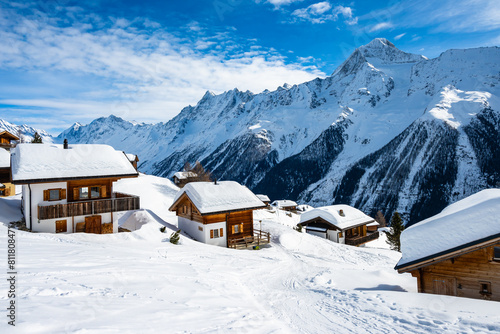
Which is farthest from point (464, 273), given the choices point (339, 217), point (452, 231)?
point (339, 217)

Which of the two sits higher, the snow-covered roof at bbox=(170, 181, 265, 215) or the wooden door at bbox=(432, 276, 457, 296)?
the snow-covered roof at bbox=(170, 181, 265, 215)

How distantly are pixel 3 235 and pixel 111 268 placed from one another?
9534 millimetres

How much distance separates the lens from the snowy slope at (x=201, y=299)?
725cm

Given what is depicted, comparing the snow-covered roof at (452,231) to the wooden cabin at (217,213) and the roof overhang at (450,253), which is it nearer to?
the roof overhang at (450,253)

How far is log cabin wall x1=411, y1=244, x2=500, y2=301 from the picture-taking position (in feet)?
42.0

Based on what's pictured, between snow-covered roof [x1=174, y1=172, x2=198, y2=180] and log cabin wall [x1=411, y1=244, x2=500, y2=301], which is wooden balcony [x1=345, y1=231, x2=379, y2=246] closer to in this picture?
log cabin wall [x1=411, y1=244, x2=500, y2=301]

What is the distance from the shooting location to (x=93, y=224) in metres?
23.7

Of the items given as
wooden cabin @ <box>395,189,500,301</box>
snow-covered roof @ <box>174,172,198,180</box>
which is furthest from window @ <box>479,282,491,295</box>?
snow-covered roof @ <box>174,172,198,180</box>

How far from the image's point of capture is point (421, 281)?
14391 millimetres

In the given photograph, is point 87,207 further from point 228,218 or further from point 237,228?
point 237,228

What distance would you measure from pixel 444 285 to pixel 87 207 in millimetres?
24457

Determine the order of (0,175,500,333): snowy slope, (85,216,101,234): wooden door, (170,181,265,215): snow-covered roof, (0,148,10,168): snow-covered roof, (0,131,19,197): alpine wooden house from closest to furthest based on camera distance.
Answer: (0,175,500,333): snowy slope → (85,216,101,234): wooden door → (170,181,265,215): snow-covered roof → (0,148,10,168): snow-covered roof → (0,131,19,197): alpine wooden house

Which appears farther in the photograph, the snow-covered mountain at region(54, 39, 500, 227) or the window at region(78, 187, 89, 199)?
the snow-covered mountain at region(54, 39, 500, 227)

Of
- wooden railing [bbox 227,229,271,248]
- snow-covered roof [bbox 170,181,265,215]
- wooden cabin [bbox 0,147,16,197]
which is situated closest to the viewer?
snow-covered roof [bbox 170,181,265,215]
